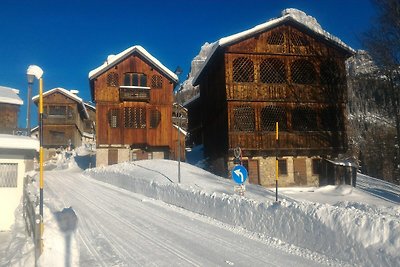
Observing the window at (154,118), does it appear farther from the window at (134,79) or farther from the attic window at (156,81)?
the window at (134,79)

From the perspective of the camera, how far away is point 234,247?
8984 mm

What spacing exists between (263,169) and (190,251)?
1723 centimetres

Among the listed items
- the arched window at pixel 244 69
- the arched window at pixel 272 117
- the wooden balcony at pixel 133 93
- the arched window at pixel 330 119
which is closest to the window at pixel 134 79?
the wooden balcony at pixel 133 93

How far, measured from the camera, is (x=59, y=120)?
→ 48688mm

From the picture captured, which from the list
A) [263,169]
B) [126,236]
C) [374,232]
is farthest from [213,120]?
[374,232]

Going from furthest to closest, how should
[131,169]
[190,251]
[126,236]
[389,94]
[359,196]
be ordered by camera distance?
1. [131,169]
2. [389,94]
3. [359,196]
4. [126,236]
5. [190,251]

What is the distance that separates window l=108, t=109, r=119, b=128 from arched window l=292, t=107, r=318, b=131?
15.2m

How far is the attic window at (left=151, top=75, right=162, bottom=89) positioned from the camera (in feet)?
112

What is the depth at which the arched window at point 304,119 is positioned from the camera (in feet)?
85.3

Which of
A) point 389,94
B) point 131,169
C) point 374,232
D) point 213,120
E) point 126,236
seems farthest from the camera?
point 213,120

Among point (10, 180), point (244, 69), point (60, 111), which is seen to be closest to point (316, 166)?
point (244, 69)

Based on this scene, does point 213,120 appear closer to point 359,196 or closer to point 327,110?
point 327,110

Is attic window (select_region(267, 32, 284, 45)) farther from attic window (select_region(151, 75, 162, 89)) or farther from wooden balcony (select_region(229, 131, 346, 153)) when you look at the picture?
attic window (select_region(151, 75, 162, 89))

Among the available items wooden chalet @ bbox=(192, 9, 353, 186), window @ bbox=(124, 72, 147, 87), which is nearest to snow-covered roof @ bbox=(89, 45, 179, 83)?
window @ bbox=(124, 72, 147, 87)
